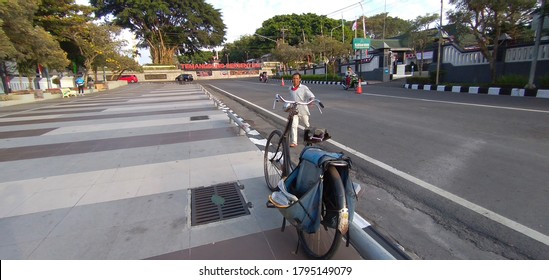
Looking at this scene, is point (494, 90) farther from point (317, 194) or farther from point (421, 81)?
point (317, 194)

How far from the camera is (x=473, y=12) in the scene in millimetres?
14945

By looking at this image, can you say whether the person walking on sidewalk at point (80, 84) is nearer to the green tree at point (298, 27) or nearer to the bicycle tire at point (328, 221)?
the bicycle tire at point (328, 221)

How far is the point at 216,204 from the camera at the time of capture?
11.5 ft

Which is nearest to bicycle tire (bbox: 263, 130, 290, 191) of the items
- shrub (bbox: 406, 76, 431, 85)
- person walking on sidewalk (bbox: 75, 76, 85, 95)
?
shrub (bbox: 406, 76, 431, 85)

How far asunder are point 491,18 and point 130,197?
17.4 m

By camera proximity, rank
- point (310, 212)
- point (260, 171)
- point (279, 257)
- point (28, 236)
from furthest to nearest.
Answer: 1. point (260, 171)
2. point (28, 236)
3. point (279, 257)
4. point (310, 212)

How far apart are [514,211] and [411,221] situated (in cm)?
104

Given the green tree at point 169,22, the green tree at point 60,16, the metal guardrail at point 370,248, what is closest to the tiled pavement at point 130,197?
the metal guardrail at point 370,248

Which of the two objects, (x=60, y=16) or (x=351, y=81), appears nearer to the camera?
(x=351, y=81)

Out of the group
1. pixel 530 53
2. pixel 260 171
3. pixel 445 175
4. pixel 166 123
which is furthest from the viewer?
pixel 530 53

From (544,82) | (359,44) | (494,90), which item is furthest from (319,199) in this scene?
(359,44)

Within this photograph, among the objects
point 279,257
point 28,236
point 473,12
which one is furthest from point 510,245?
point 473,12

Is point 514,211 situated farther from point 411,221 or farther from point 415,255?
point 415,255

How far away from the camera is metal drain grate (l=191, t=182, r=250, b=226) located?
323cm
